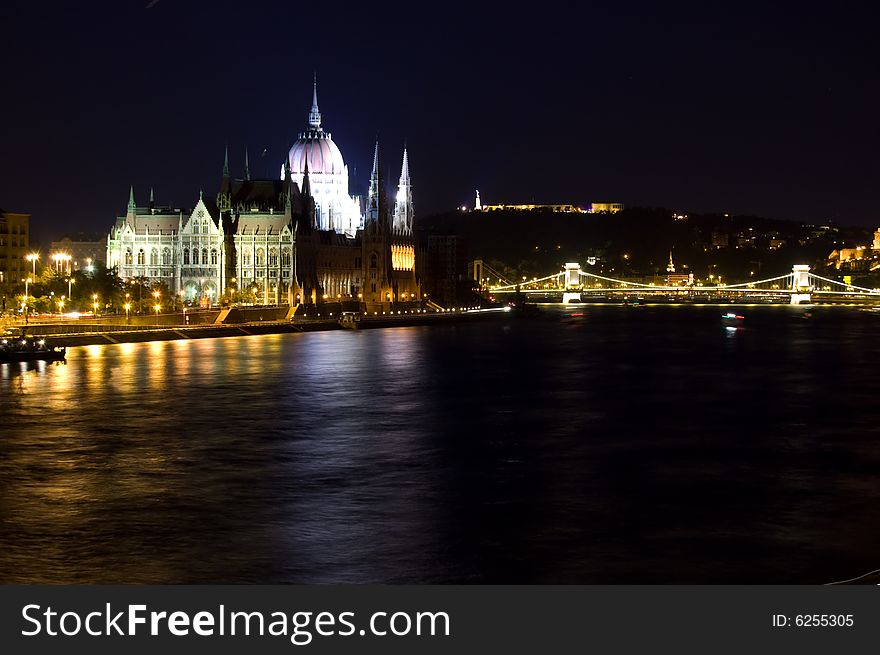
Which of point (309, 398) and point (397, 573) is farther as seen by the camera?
point (309, 398)

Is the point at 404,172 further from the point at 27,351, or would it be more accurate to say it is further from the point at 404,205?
the point at 27,351

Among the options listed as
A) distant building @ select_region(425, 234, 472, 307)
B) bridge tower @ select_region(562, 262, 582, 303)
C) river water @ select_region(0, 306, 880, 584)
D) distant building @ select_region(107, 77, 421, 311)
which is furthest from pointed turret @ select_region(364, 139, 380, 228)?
river water @ select_region(0, 306, 880, 584)

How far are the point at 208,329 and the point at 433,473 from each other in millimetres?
53324

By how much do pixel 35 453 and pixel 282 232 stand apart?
75428 millimetres

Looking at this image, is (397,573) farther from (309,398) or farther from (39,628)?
(309,398)

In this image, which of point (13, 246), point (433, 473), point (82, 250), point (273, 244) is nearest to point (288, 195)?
point (273, 244)

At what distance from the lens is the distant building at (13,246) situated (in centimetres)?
10319

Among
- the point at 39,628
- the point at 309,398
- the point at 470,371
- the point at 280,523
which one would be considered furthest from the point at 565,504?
the point at 470,371

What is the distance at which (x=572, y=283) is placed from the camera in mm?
185000

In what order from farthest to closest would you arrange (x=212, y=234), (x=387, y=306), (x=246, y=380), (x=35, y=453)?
(x=387, y=306)
(x=212, y=234)
(x=246, y=380)
(x=35, y=453)

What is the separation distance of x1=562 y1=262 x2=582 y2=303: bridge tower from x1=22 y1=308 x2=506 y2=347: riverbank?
5479cm

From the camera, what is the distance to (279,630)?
596 inches

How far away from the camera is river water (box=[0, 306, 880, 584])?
2044 cm

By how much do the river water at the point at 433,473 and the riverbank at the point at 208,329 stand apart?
933 centimetres
